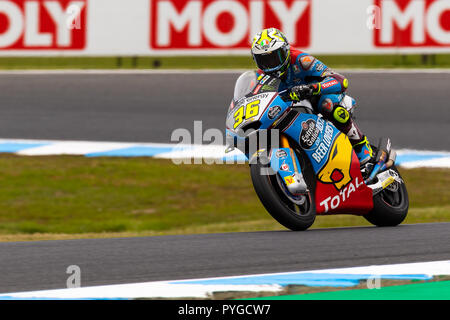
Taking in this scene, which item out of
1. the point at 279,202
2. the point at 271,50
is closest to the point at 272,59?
the point at 271,50

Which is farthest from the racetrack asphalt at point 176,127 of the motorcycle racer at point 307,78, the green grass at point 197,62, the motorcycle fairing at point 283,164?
the motorcycle racer at point 307,78

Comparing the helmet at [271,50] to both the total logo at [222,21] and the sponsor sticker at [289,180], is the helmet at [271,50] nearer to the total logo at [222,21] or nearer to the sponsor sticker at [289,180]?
the sponsor sticker at [289,180]

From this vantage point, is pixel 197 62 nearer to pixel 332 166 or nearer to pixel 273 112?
pixel 332 166

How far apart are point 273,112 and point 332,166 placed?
0.75 metres

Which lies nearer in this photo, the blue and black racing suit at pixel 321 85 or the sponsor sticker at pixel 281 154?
the sponsor sticker at pixel 281 154

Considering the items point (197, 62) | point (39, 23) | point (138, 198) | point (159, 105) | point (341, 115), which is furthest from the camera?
point (197, 62)

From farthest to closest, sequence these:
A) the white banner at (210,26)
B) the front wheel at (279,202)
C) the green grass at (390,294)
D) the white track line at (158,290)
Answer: the white banner at (210,26) < the front wheel at (279,202) < the green grass at (390,294) < the white track line at (158,290)

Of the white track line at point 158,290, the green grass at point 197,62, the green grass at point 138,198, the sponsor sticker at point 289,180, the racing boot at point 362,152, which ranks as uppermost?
the green grass at point 197,62

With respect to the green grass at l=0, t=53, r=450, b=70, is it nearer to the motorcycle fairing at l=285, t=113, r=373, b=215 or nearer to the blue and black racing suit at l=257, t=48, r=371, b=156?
the blue and black racing suit at l=257, t=48, r=371, b=156

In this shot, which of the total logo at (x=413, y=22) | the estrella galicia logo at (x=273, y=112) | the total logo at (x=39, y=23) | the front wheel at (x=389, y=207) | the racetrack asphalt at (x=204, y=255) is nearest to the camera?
the racetrack asphalt at (x=204, y=255)

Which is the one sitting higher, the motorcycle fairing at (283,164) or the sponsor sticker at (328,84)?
the sponsor sticker at (328,84)

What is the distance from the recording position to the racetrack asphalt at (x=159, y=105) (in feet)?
39.1

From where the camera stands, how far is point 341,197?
6359 mm

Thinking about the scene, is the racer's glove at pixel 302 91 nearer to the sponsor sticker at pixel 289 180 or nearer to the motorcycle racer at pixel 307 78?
the motorcycle racer at pixel 307 78
